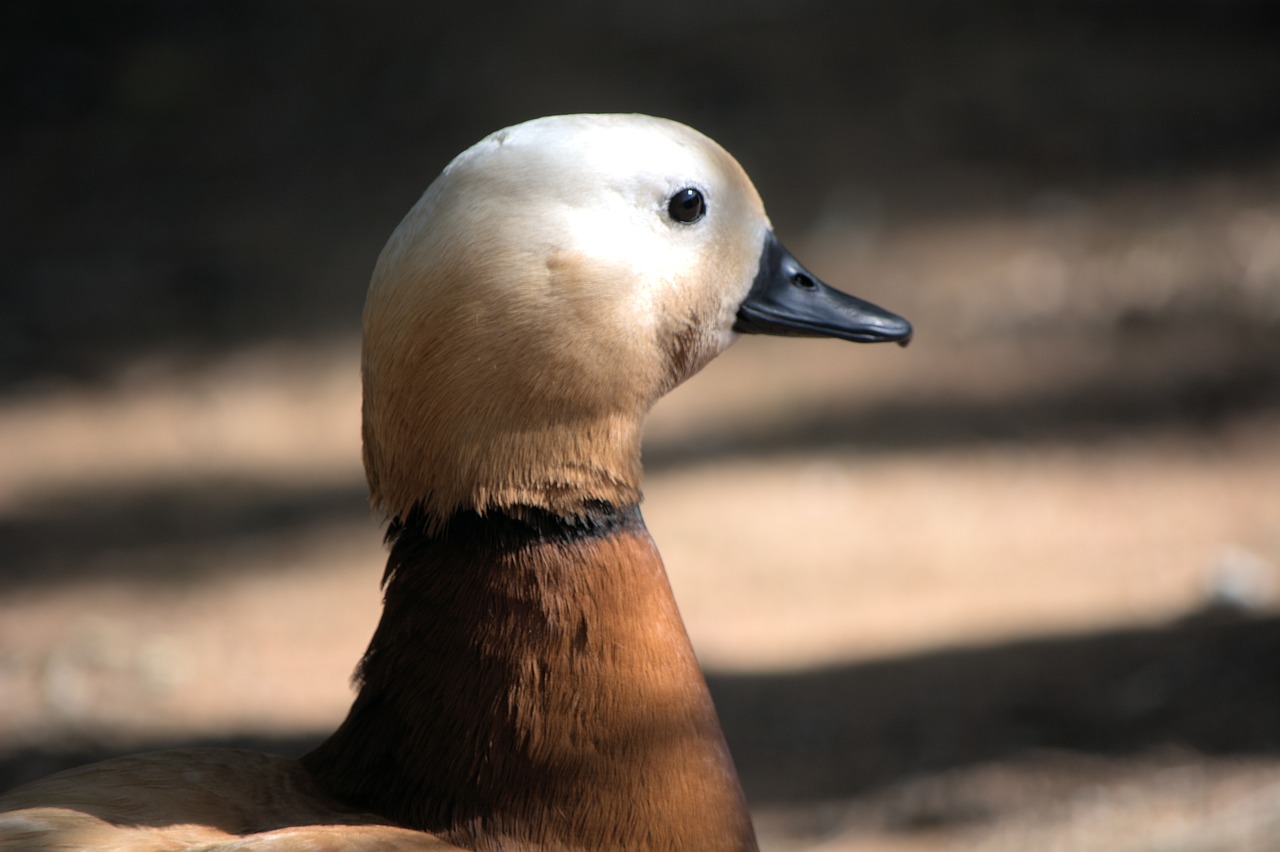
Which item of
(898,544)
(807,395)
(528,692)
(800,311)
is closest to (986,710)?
(898,544)

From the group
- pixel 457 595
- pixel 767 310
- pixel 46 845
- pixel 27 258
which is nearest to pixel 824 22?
pixel 27 258

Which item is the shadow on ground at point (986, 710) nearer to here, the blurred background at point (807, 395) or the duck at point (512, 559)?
the blurred background at point (807, 395)

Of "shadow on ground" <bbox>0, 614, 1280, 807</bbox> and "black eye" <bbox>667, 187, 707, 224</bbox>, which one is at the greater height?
"black eye" <bbox>667, 187, 707, 224</bbox>

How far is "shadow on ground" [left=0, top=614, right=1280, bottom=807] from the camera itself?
338 cm

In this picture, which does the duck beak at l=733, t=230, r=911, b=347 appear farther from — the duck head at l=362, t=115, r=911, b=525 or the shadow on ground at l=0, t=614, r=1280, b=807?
the shadow on ground at l=0, t=614, r=1280, b=807

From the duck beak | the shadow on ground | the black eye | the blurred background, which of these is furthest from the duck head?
the shadow on ground

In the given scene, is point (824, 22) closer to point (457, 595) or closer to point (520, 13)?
point (520, 13)

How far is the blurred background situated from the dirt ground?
0.05 feet

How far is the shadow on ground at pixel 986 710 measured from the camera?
11.1ft

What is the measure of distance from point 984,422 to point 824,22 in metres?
2.47

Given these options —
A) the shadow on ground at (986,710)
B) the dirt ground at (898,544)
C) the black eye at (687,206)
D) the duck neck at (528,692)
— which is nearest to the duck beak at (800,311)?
the black eye at (687,206)

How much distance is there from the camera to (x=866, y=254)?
5461mm

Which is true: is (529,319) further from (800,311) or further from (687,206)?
(800,311)

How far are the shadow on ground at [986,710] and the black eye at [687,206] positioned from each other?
197cm
